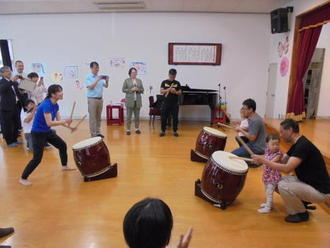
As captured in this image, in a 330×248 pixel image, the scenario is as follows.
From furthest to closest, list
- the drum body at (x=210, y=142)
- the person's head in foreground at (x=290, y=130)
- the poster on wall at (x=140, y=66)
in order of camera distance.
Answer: the poster on wall at (x=140, y=66)
the drum body at (x=210, y=142)
the person's head in foreground at (x=290, y=130)

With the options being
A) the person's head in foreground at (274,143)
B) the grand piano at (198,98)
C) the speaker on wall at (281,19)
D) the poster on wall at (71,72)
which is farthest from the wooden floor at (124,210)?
the speaker on wall at (281,19)

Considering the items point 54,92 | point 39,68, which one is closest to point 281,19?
point 54,92

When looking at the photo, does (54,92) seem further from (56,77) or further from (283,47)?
(283,47)

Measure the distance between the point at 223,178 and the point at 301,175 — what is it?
28.2 inches

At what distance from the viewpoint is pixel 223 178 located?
239cm

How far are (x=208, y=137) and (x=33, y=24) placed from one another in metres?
5.94

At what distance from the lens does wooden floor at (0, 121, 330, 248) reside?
2.07 meters

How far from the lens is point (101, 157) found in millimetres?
3090

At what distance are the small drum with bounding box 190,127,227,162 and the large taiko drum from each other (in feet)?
3.02

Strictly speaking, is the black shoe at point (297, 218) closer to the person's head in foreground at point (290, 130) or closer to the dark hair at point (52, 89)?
the person's head in foreground at point (290, 130)

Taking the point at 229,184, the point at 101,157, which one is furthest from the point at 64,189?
the point at 229,184

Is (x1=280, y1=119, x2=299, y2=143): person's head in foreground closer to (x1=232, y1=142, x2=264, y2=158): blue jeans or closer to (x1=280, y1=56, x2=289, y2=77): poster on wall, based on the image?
(x1=232, y1=142, x2=264, y2=158): blue jeans

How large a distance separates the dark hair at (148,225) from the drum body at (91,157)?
2.23 meters

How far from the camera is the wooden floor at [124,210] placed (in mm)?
2068
